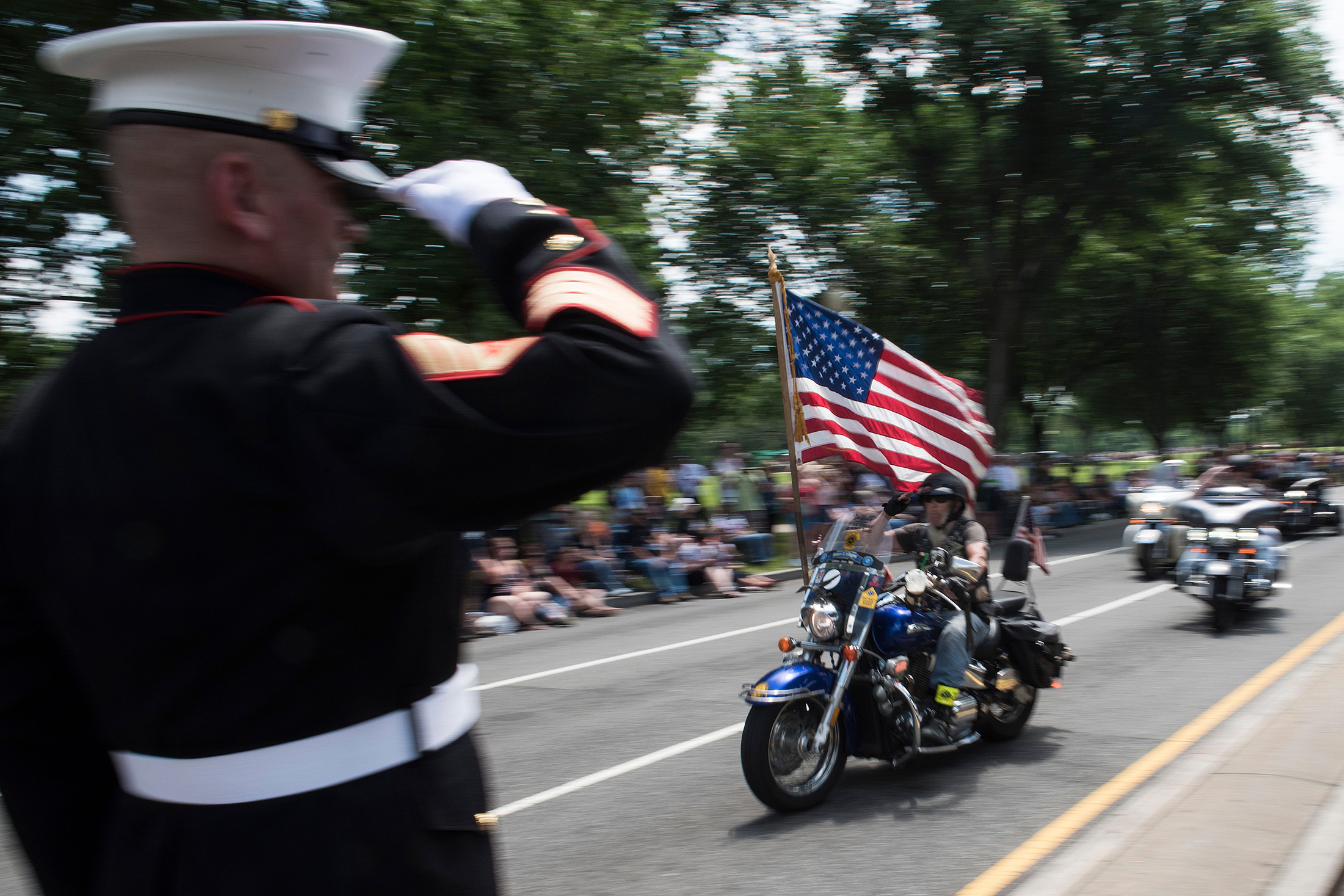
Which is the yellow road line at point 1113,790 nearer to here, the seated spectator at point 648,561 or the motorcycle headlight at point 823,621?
the motorcycle headlight at point 823,621

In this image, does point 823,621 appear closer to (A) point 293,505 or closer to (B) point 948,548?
(B) point 948,548

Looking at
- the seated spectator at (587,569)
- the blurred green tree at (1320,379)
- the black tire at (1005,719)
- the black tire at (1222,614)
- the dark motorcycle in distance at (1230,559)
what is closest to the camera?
the black tire at (1005,719)

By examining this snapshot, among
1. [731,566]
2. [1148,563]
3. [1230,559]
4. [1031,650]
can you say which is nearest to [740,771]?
[1031,650]

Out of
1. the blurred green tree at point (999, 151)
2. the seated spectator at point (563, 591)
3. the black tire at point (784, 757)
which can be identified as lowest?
the seated spectator at point (563, 591)

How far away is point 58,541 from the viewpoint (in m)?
1.21

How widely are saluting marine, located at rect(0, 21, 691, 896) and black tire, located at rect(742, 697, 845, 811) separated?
4209mm

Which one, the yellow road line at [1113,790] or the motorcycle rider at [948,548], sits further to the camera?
the motorcycle rider at [948,548]

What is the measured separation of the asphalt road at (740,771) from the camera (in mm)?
4809

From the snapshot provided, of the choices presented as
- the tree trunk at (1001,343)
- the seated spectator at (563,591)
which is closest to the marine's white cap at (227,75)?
the seated spectator at (563,591)

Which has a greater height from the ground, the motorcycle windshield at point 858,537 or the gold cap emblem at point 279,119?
the gold cap emblem at point 279,119

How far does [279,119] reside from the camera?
1187 millimetres

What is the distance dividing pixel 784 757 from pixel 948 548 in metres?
1.69

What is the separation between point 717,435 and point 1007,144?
18486 mm

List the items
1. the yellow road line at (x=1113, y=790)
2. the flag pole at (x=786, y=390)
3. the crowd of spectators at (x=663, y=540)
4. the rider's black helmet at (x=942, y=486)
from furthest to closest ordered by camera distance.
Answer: the crowd of spectators at (x=663, y=540) < the rider's black helmet at (x=942, y=486) < the flag pole at (x=786, y=390) < the yellow road line at (x=1113, y=790)
